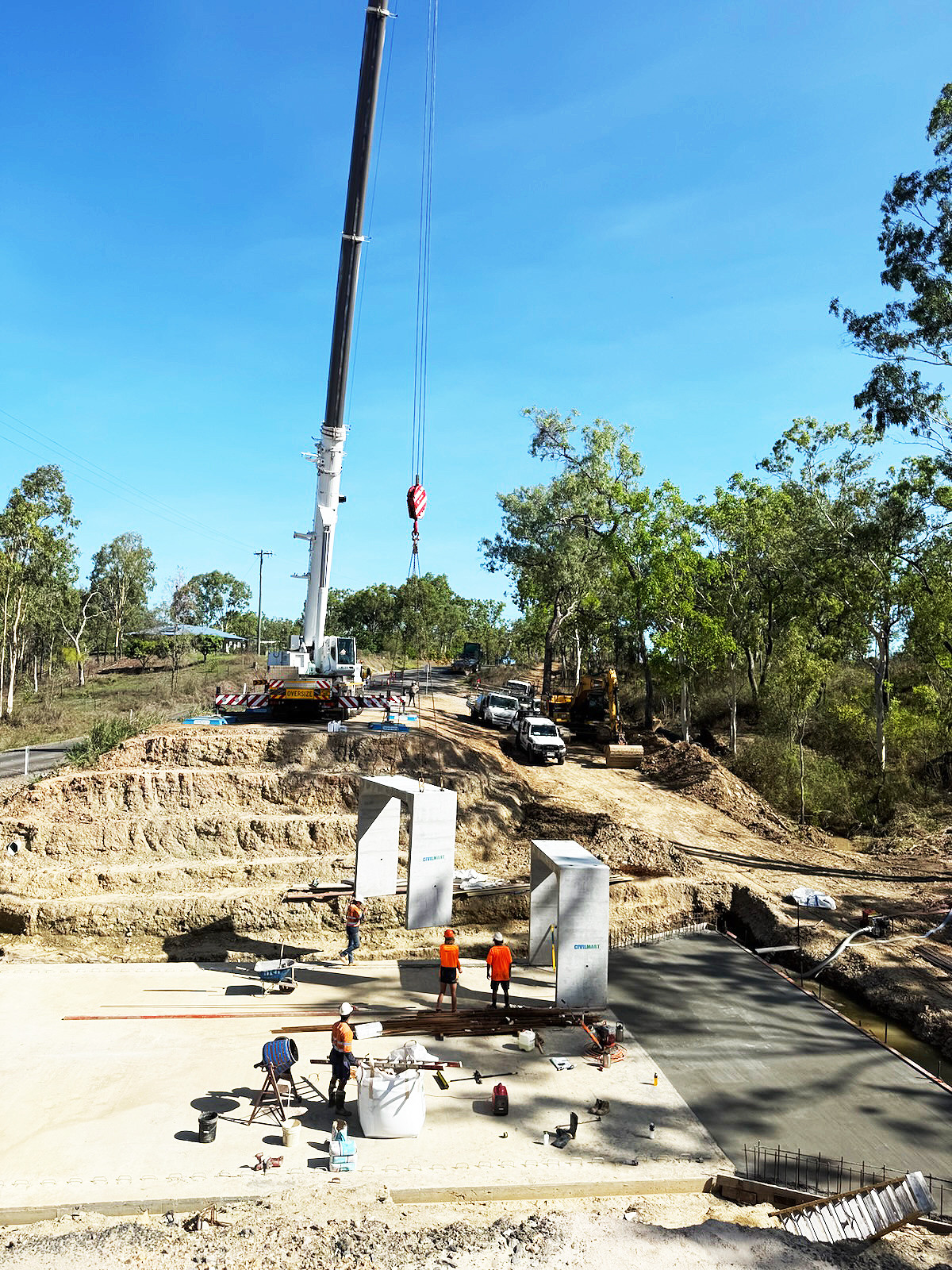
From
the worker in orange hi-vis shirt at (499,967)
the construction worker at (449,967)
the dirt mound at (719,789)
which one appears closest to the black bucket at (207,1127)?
the construction worker at (449,967)

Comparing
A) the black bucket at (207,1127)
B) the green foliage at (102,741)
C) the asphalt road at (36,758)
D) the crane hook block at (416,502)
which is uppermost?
the crane hook block at (416,502)

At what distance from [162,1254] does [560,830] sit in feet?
64.2

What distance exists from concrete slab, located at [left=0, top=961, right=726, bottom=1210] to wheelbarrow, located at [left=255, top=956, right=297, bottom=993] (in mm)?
245

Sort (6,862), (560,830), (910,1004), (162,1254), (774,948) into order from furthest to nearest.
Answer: (560,830) → (6,862) → (774,948) → (910,1004) → (162,1254)

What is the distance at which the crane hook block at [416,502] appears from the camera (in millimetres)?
23734

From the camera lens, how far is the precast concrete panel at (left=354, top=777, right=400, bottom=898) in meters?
18.2

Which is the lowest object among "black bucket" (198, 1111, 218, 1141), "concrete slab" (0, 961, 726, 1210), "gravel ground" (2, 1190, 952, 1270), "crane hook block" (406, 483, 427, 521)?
"concrete slab" (0, 961, 726, 1210)

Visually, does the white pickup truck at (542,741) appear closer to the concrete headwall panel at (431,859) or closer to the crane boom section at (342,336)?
the crane boom section at (342,336)

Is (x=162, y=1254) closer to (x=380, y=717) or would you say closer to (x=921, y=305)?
(x=380, y=717)

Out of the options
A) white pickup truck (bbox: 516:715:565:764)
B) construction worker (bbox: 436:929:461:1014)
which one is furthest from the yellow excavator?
construction worker (bbox: 436:929:461:1014)

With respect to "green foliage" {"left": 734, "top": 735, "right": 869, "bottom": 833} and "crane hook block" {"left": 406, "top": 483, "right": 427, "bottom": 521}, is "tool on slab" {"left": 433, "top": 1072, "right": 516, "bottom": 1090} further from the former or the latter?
"green foliage" {"left": 734, "top": 735, "right": 869, "bottom": 833}

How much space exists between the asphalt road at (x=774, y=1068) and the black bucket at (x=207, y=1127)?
21.8 ft

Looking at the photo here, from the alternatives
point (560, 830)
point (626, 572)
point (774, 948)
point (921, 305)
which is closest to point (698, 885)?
point (774, 948)

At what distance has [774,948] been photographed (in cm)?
1852
